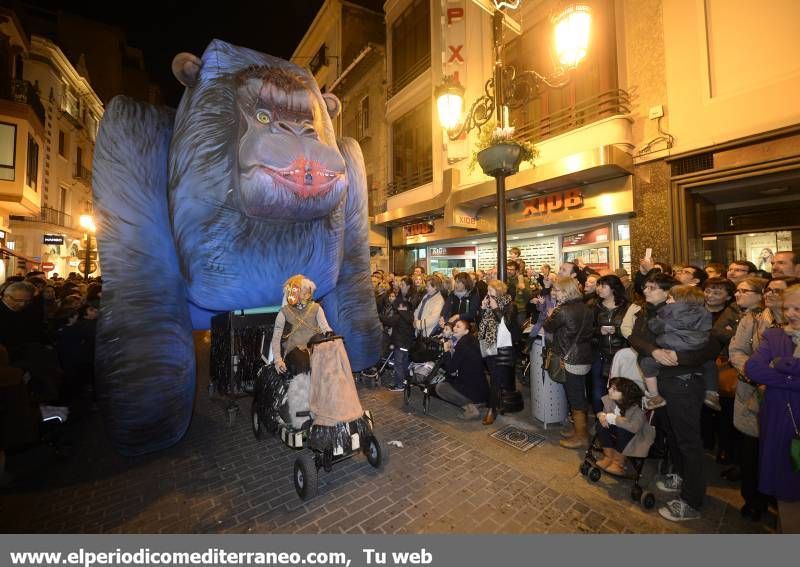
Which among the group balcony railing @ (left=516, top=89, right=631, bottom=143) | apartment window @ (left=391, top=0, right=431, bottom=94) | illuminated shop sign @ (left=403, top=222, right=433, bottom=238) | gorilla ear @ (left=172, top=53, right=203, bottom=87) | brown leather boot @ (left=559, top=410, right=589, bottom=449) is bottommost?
brown leather boot @ (left=559, top=410, right=589, bottom=449)

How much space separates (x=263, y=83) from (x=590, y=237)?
8.27 metres

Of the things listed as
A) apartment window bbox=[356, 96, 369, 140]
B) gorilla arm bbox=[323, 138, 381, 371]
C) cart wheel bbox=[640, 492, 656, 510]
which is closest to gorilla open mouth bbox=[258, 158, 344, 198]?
gorilla arm bbox=[323, 138, 381, 371]

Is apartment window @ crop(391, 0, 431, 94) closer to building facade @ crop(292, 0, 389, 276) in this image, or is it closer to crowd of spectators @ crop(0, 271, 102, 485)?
building facade @ crop(292, 0, 389, 276)

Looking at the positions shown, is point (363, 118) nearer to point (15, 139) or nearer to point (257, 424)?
point (15, 139)

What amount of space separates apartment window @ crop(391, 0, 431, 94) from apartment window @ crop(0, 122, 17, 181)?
1401cm

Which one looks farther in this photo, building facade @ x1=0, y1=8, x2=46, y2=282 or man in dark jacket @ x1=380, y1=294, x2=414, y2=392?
building facade @ x1=0, y1=8, x2=46, y2=282

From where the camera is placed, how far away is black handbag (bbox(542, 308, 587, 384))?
371cm

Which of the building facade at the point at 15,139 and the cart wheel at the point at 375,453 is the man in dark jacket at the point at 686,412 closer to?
the cart wheel at the point at 375,453

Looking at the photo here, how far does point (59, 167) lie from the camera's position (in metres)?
20.1

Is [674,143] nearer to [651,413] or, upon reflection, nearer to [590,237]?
[590,237]

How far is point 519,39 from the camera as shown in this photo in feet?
32.7

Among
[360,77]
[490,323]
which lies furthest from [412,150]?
[490,323]

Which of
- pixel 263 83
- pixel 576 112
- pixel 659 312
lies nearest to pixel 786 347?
pixel 659 312

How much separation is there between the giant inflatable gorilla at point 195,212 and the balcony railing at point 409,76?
11467mm
